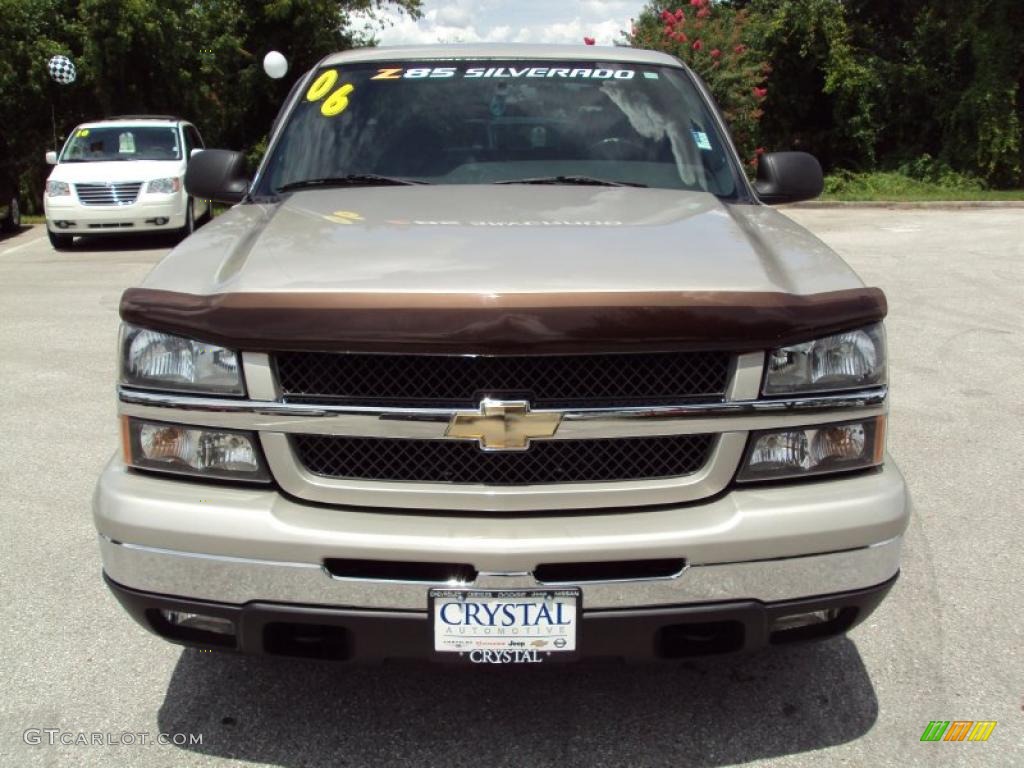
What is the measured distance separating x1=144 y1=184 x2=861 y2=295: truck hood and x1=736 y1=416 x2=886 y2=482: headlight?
0.35 meters

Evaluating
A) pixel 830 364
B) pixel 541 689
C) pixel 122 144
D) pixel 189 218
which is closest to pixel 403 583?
pixel 541 689

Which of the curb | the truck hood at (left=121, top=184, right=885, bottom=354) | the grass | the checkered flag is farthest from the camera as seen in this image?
the checkered flag

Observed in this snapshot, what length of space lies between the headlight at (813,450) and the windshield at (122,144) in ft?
44.6

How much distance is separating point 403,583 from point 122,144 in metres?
14.0

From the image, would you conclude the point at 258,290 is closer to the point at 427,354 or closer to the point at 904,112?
the point at 427,354

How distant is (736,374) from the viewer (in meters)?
2.54

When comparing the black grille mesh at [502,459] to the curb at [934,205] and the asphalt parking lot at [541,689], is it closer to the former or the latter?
the asphalt parking lot at [541,689]

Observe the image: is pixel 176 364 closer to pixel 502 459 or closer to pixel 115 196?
pixel 502 459

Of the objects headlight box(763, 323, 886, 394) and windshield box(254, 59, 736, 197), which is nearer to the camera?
headlight box(763, 323, 886, 394)

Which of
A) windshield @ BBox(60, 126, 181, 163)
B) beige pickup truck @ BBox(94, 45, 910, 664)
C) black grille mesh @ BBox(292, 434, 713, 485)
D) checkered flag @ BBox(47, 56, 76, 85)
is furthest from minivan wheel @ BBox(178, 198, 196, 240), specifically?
black grille mesh @ BBox(292, 434, 713, 485)

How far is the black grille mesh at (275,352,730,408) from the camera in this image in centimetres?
250

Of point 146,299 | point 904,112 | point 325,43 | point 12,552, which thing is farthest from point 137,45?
point 146,299

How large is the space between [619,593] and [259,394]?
953 mm

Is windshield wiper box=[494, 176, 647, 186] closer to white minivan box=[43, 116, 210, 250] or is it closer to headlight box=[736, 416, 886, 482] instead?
headlight box=[736, 416, 886, 482]
